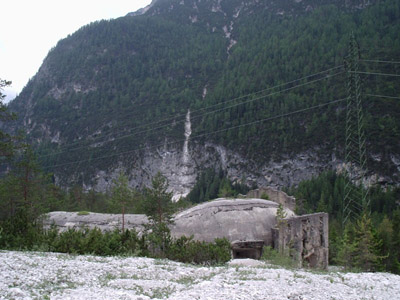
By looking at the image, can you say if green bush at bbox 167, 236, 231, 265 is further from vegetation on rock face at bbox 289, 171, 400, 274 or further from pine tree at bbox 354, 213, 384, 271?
pine tree at bbox 354, 213, 384, 271

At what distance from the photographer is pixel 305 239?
27047 mm

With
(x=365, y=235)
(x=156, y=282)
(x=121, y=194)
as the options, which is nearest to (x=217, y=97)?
(x=365, y=235)

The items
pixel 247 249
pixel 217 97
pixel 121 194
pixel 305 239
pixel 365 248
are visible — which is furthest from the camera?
pixel 217 97

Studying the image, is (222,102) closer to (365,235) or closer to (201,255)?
(365,235)

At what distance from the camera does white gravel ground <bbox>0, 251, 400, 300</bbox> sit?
9.97m

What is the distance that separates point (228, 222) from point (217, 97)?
4308 inches

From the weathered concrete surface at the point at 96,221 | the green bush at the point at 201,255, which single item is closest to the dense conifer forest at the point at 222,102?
the weathered concrete surface at the point at 96,221

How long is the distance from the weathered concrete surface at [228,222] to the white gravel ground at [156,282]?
10.00 meters

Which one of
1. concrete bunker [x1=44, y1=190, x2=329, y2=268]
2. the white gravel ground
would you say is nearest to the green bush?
the white gravel ground

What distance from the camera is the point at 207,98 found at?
453 feet

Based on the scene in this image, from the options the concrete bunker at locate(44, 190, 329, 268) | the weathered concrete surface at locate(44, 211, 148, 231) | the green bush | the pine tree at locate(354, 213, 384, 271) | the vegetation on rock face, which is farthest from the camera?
the vegetation on rock face

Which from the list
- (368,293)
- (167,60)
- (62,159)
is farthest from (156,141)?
(368,293)

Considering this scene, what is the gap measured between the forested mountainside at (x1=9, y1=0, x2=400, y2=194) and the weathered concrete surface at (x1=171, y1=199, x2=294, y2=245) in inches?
2904

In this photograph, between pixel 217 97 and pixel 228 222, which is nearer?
pixel 228 222
